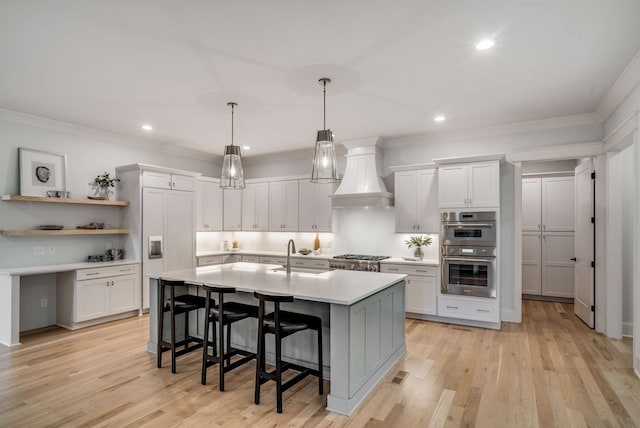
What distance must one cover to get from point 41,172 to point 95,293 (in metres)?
1.82

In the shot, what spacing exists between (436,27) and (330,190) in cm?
405

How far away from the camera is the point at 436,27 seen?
2.63 meters

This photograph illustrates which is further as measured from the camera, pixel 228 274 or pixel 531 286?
pixel 531 286

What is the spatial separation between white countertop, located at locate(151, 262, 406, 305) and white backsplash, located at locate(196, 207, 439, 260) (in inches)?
88.6

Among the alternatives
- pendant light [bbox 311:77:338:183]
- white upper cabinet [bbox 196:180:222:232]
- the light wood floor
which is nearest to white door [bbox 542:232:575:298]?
the light wood floor

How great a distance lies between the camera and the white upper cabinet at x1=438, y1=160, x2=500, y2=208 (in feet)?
16.0

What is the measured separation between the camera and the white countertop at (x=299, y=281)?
A: 9.41ft

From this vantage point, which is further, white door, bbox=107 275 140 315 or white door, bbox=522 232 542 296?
white door, bbox=522 232 542 296

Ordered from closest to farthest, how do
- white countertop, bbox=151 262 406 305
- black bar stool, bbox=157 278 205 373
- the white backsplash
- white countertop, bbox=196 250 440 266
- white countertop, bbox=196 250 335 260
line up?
white countertop, bbox=151 262 406 305
black bar stool, bbox=157 278 205 373
white countertop, bbox=196 250 440 266
the white backsplash
white countertop, bbox=196 250 335 260

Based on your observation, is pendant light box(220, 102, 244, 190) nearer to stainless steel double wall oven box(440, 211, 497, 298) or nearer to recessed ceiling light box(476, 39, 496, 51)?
recessed ceiling light box(476, 39, 496, 51)

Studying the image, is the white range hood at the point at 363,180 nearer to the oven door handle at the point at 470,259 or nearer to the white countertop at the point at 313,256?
the white countertop at the point at 313,256

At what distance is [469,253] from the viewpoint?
4.96 meters

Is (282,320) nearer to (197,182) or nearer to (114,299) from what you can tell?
(114,299)

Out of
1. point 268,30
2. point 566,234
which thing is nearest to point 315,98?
point 268,30
